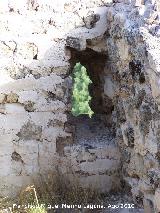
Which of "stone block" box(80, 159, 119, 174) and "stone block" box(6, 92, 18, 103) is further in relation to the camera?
"stone block" box(80, 159, 119, 174)

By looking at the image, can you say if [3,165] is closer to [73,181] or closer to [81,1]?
[73,181]

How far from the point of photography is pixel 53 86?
4.16 m

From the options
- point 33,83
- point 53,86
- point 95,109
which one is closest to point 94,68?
point 95,109

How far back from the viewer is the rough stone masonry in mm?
3951

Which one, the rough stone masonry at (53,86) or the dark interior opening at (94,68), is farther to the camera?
the dark interior opening at (94,68)

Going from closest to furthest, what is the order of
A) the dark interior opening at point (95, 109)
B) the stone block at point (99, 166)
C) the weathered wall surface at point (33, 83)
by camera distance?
1. the weathered wall surface at point (33, 83)
2. the stone block at point (99, 166)
3. the dark interior opening at point (95, 109)

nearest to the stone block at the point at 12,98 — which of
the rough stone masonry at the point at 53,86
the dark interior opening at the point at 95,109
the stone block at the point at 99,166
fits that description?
the rough stone masonry at the point at 53,86

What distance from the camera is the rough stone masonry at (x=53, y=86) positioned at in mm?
3951

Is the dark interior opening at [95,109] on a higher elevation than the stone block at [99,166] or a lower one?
higher

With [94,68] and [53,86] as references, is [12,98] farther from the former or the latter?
[94,68]

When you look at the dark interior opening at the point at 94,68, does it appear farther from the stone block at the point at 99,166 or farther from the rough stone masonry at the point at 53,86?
the stone block at the point at 99,166

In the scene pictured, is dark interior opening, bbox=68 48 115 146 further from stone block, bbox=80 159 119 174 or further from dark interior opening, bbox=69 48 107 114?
stone block, bbox=80 159 119 174

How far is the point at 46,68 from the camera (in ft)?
13.5

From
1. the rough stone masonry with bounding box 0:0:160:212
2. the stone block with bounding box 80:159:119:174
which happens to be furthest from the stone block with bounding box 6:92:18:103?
the stone block with bounding box 80:159:119:174
